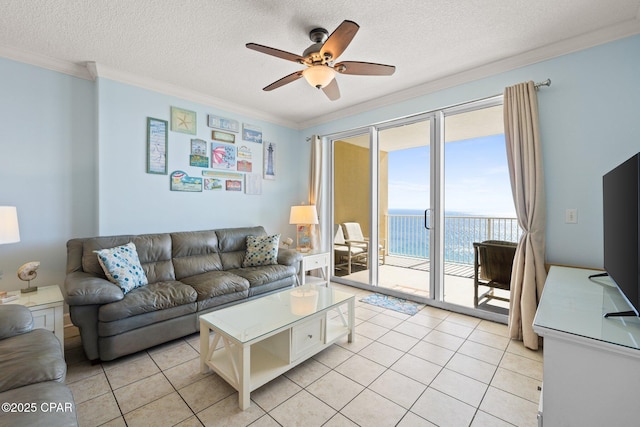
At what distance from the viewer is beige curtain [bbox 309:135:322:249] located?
433 cm

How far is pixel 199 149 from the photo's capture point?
348cm

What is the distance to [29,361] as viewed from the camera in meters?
1.21

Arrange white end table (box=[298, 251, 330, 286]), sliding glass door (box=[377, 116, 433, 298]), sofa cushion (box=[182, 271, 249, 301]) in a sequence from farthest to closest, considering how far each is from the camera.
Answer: white end table (box=[298, 251, 330, 286]) → sliding glass door (box=[377, 116, 433, 298]) → sofa cushion (box=[182, 271, 249, 301])

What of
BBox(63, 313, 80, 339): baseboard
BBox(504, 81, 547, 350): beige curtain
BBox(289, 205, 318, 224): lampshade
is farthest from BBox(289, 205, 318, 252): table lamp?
BBox(63, 313, 80, 339): baseboard

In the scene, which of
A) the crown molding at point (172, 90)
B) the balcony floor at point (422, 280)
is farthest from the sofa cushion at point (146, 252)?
the balcony floor at point (422, 280)

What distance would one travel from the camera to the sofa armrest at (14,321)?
1438 millimetres

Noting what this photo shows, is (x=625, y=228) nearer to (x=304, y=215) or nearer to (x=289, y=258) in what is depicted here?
(x=289, y=258)

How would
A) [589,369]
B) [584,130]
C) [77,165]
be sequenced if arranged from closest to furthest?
[589,369] < [584,130] < [77,165]

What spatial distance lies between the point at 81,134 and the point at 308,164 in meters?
2.90

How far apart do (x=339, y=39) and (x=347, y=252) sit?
3070mm

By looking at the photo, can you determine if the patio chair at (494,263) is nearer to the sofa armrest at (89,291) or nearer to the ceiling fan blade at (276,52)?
the ceiling fan blade at (276,52)

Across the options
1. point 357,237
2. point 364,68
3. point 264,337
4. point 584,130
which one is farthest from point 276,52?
point 357,237

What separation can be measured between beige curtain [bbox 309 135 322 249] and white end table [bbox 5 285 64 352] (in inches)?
115

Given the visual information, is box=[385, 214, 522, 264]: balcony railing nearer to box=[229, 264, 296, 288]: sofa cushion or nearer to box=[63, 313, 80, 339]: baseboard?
box=[229, 264, 296, 288]: sofa cushion
